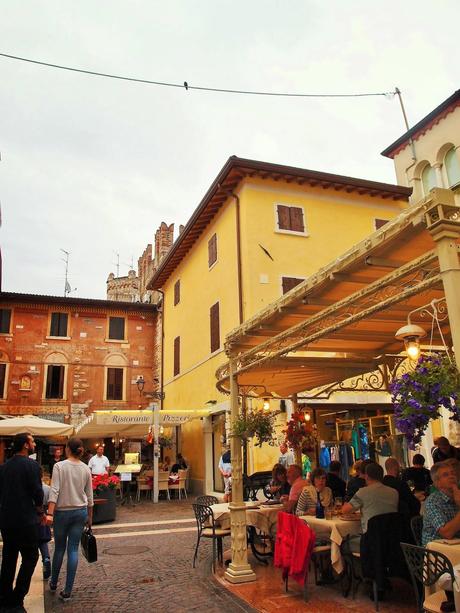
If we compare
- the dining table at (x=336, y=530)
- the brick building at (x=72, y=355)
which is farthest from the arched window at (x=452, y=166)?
the brick building at (x=72, y=355)

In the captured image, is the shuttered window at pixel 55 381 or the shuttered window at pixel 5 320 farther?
the shuttered window at pixel 5 320

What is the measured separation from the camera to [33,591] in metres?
5.79

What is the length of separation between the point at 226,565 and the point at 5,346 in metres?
20.8

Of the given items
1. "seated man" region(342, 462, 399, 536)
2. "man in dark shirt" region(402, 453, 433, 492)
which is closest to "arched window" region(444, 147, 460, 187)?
"man in dark shirt" region(402, 453, 433, 492)

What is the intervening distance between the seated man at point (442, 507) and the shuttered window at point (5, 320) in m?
24.3

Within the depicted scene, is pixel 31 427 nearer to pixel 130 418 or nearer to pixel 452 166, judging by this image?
pixel 130 418

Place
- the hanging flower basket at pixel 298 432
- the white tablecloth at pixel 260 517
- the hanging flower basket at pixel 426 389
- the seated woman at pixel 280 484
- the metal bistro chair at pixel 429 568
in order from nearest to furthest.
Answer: the hanging flower basket at pixel 426 389 < the metal bistro chair at pixel 429 568 < the white tablecloth at pixel 260 517 < the seated woman at pixel 280 484 < the hanging flower basket at pixel 298 432

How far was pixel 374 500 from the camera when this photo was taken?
17.3 ft

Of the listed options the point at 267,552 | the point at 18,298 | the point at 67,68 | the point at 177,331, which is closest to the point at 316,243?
the point at 177,331

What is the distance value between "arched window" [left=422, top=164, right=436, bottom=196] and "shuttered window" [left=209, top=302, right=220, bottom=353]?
765 centimetres

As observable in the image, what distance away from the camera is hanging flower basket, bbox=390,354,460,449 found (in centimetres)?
339

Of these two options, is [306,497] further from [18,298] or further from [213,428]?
[18,298]

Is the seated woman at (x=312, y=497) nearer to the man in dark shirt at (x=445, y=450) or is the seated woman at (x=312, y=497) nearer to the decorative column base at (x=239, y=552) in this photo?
the decorative column base at (x=239, y=552)

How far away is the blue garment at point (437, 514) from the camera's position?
13.3 ft
